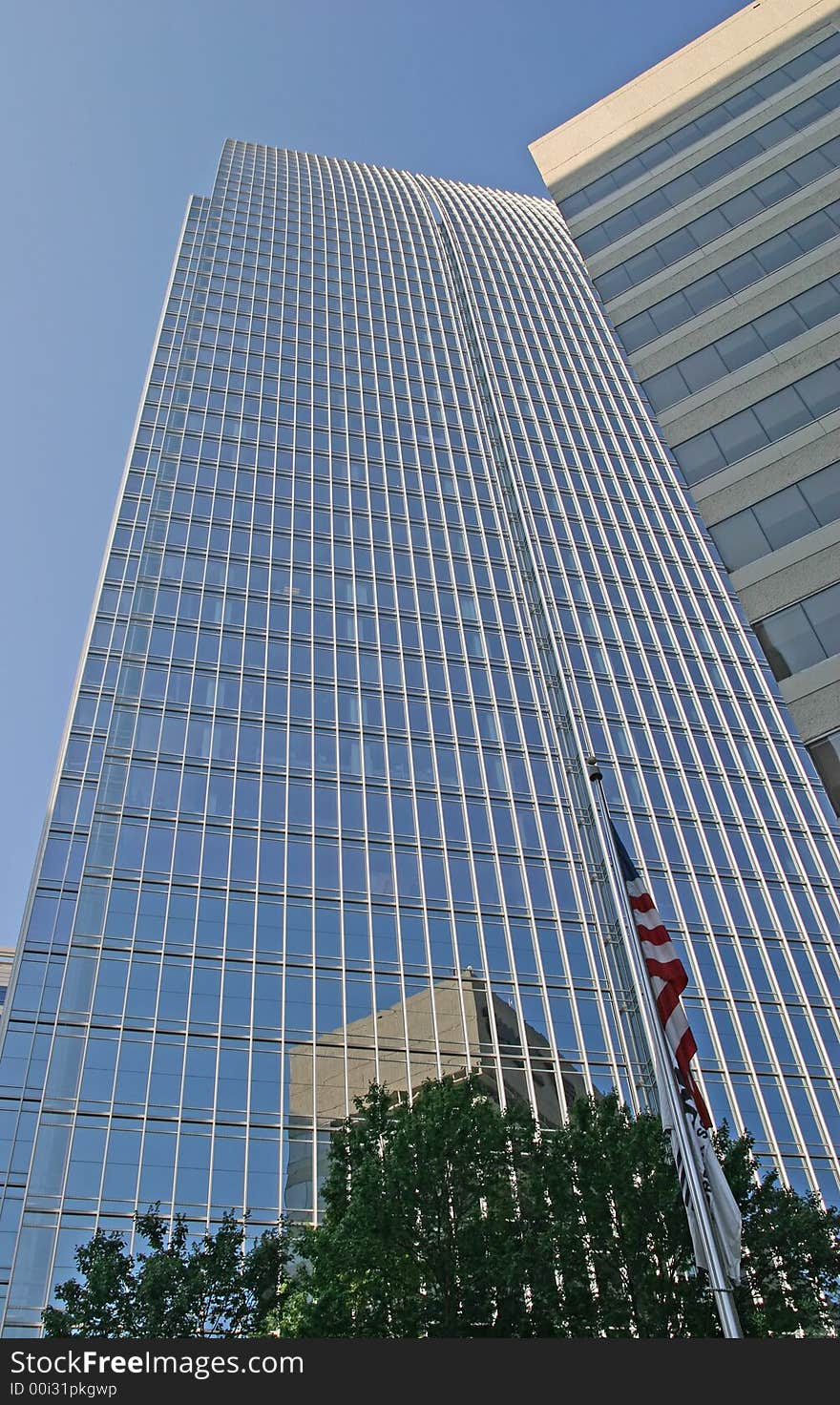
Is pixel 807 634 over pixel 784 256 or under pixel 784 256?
under

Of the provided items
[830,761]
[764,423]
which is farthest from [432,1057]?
[764,423]

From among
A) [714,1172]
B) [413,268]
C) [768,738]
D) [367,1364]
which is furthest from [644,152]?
[413,268]

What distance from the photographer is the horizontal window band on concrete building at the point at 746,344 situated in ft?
93.0

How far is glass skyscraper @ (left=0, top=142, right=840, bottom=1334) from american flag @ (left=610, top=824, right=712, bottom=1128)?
19.5 metres

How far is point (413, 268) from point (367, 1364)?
102085 mm

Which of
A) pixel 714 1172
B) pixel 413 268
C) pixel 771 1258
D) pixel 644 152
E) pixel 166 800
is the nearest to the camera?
pixel 714 1172

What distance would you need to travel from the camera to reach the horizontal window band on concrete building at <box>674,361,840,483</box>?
27.0m

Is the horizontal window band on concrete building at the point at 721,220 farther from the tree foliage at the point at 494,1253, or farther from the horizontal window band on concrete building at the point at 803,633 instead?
the tree foliage at the point at 494,1253

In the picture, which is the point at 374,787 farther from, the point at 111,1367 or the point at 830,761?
the point at 111,1367

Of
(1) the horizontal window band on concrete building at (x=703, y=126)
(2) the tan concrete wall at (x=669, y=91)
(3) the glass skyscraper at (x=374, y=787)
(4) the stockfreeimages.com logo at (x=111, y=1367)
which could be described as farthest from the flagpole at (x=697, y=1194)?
(2) the tan concrete wall at (x=669, y=91)

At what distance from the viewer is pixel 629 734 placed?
6688cm

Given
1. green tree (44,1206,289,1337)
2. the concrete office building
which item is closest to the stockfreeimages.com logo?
green tree (44,1206,289,1337)

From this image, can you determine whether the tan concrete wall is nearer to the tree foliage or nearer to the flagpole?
the flagpole

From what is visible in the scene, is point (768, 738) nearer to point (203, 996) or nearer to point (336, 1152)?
point (203, 996)
